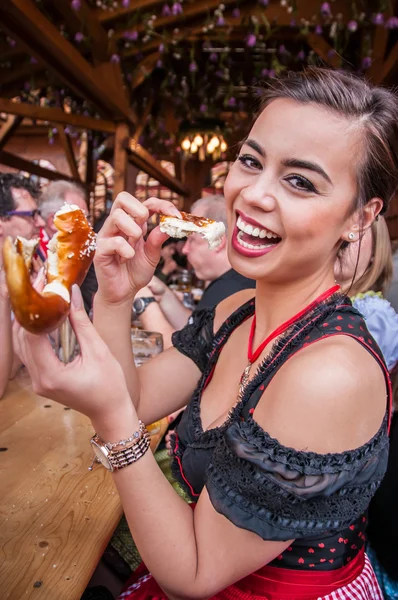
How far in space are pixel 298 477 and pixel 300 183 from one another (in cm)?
63

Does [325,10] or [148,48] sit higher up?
[325,10]

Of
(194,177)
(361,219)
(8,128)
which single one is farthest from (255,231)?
(194,177)

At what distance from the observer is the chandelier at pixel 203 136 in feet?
24.7

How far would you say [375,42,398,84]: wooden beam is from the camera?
4.14 meters

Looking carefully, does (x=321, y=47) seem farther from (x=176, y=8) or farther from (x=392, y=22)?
(x=176, y=8)

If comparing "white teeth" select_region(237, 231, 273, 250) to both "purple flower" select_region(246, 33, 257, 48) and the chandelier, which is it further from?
the chandelier

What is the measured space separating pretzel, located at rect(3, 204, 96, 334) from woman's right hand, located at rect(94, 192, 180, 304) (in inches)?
3.0

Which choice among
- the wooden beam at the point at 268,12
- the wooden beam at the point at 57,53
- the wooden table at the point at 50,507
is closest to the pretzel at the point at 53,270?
the wooden table at the point at 50,507

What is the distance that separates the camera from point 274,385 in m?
0.97

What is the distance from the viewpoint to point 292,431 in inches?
33.8

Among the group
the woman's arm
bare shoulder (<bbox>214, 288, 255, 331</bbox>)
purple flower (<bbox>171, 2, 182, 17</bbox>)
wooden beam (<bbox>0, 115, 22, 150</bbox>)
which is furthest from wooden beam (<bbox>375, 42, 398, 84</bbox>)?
wooden beam (<bbox>0, 115, 22, 150</bbox>)

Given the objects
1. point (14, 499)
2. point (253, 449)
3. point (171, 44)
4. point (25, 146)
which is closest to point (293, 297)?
point (253, 449)

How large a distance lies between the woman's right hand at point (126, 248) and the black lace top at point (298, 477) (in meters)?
0.42

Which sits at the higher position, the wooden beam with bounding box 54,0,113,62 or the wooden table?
the wooden beam with bounding box 54,0,113,62
